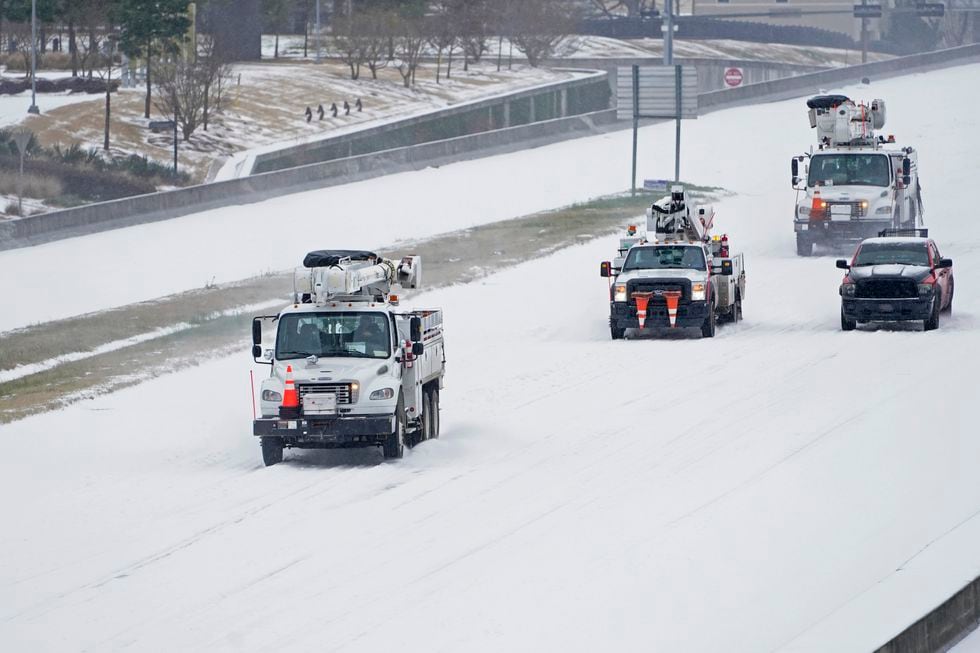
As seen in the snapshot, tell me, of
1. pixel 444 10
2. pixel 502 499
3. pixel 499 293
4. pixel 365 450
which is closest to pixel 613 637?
pixel 502 499

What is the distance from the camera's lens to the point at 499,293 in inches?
1570

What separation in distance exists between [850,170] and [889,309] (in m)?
12.9

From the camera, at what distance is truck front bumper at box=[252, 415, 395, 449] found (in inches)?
816

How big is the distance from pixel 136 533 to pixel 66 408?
33.0 ft

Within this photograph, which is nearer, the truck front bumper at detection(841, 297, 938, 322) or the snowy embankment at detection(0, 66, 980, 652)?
the snowy embankment at detection(0, 66, 980, 652)

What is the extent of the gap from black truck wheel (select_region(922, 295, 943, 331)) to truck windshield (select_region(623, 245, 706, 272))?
170 inches

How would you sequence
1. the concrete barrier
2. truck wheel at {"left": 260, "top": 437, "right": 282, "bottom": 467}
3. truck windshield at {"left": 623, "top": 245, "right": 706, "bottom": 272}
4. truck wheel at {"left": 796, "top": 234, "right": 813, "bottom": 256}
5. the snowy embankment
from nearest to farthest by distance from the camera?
1. the concrete barrier
2. the snowy embankment
3. truck wheel at {"left": 260, "top": 437, "right": 282, "bottom": 467}
4. truck windshield at {"left": 623, "top": 245, "right": 706, "bottom": 272}
5. truck wheel at {"left": 796, "top": 234, "right": 813, "bottom": 256}

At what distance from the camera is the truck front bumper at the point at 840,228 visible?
42656 mm

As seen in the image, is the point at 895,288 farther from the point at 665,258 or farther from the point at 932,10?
the point at 932,10

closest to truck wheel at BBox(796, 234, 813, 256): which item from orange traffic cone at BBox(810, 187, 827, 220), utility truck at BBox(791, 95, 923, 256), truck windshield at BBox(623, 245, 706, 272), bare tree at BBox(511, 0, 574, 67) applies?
utility truck at BBox(791, 95, 923, 256)

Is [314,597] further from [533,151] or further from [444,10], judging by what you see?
[444,10]

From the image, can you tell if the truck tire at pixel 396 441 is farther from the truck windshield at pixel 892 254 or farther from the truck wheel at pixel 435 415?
the truck windshield at pixel 892 254

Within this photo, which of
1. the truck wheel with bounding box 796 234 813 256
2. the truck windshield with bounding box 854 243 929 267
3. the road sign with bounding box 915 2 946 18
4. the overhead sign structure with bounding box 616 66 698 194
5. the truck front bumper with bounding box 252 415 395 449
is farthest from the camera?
the road sign with bounding box 915 2 946 18

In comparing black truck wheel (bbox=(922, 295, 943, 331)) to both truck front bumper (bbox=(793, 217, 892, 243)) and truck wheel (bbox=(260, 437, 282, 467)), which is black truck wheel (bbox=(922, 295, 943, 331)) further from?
truck wheel (bbox=(260, 437, 282, 467))
